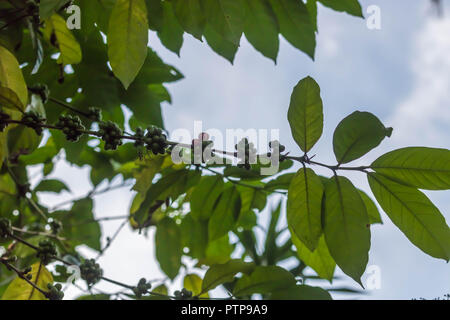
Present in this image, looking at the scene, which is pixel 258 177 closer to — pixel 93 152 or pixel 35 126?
pixel 35 126

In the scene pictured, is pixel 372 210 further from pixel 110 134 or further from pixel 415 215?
pixel 110 134

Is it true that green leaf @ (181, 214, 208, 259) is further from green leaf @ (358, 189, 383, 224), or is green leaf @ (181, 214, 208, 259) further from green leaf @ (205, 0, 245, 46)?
green leaf @ (205, 0, 245, 46)

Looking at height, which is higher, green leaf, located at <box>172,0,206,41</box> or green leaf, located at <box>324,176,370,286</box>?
green leaf, located at <box>172,0,206,41</box>

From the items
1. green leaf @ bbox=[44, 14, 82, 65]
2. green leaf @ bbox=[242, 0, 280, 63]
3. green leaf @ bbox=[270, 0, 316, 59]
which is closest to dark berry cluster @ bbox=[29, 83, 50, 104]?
green leaf @ bbox=[44, 14, 82, 65]

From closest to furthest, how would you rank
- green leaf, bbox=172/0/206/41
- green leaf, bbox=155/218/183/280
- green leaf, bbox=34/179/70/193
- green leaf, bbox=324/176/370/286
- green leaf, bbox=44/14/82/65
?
1. green leaf, bbox=324/176/370/286
2. green leaf, bbox=172/0/206/41
3. green leaf, bbox=44/14/82/65
4. green leaf, bbox=155/218/183/280
5. green leaf, bbox=34/179/70/193

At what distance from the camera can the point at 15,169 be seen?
182cm

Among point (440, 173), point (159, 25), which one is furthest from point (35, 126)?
point (440, 173)

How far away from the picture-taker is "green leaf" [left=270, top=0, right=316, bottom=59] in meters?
1.22

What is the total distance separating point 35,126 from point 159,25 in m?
0.43

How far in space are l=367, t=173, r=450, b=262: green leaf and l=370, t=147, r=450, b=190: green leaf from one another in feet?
0.07

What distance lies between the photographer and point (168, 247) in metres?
1.65

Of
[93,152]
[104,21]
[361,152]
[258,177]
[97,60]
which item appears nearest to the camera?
[361,152]

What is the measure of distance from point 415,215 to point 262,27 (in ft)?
2.07

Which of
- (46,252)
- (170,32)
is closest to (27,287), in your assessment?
(46,252)
